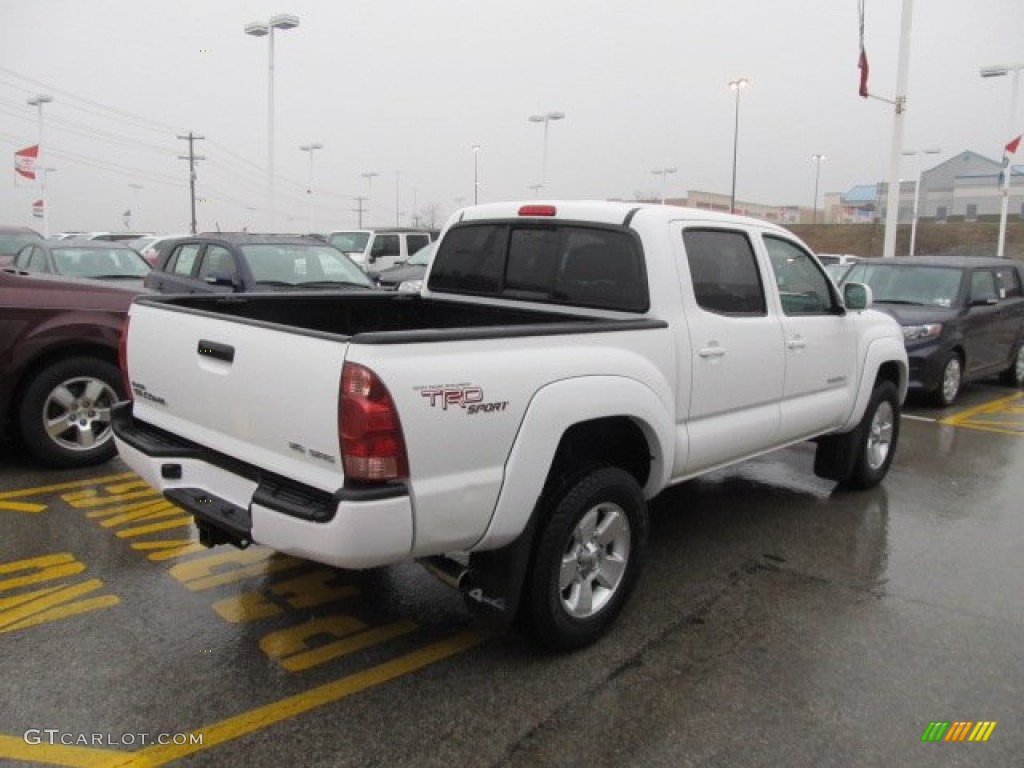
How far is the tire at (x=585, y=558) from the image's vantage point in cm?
332

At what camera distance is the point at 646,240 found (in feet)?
13.1

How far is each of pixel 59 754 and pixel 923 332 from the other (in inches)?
378

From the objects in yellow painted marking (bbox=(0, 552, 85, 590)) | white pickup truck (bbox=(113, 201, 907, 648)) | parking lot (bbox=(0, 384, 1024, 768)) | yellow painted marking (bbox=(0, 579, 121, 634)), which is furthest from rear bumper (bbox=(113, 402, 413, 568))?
yellow painted marking (bbox=(0, 552, 85, 590))

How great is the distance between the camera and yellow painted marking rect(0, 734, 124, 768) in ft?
9.02

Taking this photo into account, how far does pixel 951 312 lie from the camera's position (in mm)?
9898

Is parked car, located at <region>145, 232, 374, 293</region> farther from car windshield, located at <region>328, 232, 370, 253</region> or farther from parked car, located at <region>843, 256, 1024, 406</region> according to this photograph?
car windshield, located at <region>328, 232, 370, 253</region>

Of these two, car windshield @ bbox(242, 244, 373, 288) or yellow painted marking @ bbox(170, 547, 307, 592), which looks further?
car windshield @ bbox(242, 244, 373, 288)

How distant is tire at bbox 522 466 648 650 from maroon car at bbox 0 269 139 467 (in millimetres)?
4147

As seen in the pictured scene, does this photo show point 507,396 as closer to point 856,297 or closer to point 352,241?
point 856,297

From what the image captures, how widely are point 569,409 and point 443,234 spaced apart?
225cm

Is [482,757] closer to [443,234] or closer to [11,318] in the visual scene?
[443,234]

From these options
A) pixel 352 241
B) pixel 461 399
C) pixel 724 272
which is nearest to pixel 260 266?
pixel 724 272

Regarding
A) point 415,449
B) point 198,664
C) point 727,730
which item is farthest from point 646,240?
point 198,664

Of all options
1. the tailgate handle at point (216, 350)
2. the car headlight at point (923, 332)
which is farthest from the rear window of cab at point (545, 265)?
the car headlight at point (923, 332)
